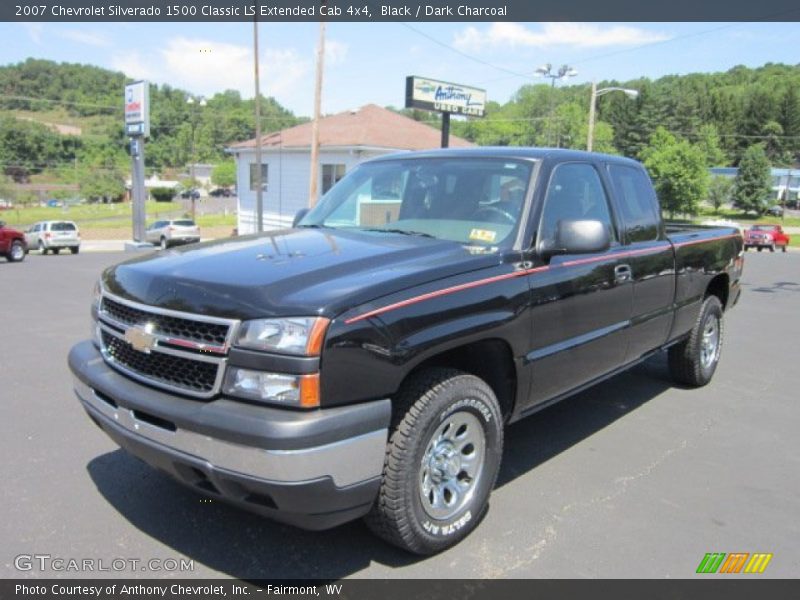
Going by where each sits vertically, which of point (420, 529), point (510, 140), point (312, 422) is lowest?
point (420, 529)

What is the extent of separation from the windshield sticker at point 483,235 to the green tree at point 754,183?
270ft

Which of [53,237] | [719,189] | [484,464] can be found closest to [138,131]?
[53,237]

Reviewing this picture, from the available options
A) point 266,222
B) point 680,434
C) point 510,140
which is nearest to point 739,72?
point 510,140

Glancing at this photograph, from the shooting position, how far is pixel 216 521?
3.33 m

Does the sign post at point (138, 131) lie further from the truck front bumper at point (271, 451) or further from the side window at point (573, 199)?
the truck front bumper at point (271, 451)

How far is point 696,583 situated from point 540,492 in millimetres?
1010

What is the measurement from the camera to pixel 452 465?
3.11 meters

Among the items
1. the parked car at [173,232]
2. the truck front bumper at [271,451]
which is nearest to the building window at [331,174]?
the parked car at [173,232]

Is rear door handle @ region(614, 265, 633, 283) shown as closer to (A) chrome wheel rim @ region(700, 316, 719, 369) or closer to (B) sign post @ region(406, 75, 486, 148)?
(A) chrome wheel rim @ region(700, 316, 719, 369)

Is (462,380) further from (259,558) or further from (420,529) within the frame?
(259,558)

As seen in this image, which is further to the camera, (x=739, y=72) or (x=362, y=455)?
(x=739, y=72)

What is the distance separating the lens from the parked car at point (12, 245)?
2156 centimetres

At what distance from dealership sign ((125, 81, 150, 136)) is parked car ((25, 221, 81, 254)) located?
589cm

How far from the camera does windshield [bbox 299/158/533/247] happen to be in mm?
3658
